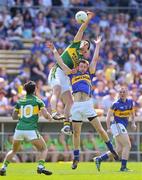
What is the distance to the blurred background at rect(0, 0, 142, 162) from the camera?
101 ft

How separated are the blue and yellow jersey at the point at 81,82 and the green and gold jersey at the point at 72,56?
748 millimetres

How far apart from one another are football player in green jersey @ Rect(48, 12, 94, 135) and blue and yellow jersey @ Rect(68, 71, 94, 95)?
0.70 m

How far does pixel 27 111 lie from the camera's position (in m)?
21.4

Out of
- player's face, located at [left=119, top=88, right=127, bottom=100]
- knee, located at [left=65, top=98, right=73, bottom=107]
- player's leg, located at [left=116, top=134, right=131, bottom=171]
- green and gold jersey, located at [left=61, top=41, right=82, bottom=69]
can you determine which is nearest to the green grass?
player's leg, located at [left=116, top=134, right=131, bottom=171]

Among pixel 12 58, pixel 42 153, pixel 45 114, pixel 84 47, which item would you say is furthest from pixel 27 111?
pixel 12 58

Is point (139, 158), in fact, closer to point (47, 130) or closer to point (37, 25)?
point (47, 130)

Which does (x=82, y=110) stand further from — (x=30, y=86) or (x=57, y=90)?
(x=30, y=86)

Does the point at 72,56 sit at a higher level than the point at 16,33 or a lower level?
lower

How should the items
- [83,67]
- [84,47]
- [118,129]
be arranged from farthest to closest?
1. [118,129]
2. [84,47]
3. [83,67]

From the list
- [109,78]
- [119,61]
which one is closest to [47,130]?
[109,78]

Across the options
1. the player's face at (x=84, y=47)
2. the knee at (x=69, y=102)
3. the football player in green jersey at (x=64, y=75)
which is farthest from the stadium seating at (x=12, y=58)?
the player's face at (x=84, y=47)

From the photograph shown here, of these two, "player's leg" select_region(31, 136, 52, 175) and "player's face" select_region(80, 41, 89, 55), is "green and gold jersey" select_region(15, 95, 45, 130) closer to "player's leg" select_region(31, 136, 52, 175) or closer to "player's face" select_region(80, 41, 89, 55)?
"player's leg" select_region(31, 136, 52, 175)

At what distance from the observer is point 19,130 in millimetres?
21375

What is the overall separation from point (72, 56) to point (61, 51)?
12.2m
